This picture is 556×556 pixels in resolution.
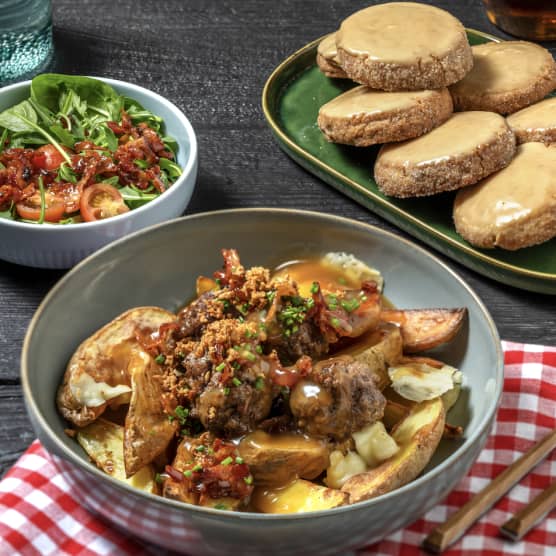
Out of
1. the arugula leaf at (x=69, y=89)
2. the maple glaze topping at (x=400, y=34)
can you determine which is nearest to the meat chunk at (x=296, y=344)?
the maple glaze topping at (x=400, y=34)

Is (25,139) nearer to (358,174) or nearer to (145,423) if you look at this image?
(358,174)

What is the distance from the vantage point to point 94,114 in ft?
10.7

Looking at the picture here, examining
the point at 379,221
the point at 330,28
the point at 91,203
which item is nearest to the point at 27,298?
the point at 91,203

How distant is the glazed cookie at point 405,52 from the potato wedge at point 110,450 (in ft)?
5.40

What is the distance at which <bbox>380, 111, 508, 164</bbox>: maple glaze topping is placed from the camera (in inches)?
114

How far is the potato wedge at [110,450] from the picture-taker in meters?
1.89

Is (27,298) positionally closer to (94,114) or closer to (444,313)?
(94,114)

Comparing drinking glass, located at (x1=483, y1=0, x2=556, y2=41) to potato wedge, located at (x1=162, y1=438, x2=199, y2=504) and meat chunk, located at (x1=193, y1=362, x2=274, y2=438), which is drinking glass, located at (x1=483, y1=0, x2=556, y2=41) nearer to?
meat chunk, located at (x1=193, y1=362, x2=274, y2=438)

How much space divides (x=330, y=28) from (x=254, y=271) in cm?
231

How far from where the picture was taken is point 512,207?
2805 mm

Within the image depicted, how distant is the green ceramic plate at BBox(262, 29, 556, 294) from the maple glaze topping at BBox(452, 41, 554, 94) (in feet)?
1.16

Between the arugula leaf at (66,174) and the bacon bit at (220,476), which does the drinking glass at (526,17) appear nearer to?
the arugula leaf at (66,174)

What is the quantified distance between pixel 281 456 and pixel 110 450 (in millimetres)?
383

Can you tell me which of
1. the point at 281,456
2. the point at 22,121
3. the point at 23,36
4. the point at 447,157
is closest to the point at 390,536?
the point at 281,456
